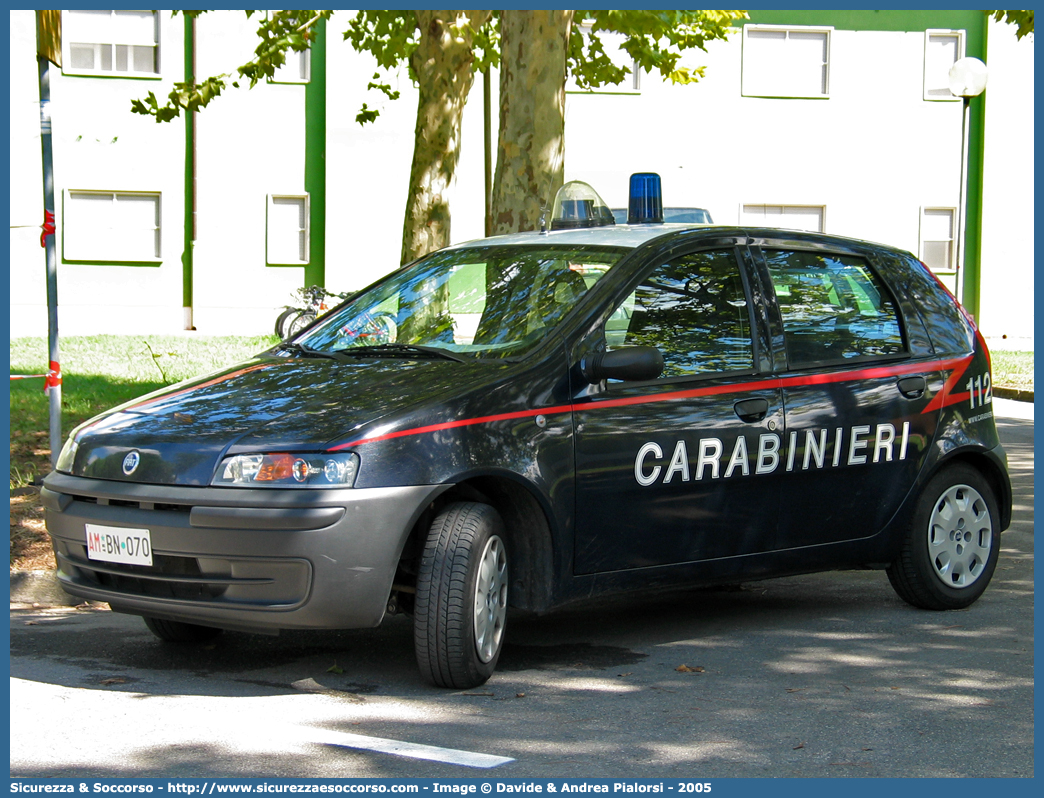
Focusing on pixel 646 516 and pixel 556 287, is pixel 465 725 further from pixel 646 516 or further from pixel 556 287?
pixel 556 287

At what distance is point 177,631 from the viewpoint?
5.52 metres

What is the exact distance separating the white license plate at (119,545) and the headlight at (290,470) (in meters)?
0.39

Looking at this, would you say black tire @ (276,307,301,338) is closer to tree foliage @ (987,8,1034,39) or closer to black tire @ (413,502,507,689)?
tree foliage @ (987,8,1034,39)

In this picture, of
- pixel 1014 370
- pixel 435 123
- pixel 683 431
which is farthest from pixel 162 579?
pixel 1014 370

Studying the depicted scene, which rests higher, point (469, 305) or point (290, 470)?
point (469, 305)

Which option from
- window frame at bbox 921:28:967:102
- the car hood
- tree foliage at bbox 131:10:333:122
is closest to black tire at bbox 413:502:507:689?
the car hood

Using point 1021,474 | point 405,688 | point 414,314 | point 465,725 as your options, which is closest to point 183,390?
point 414,314

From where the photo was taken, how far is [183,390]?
5.27m

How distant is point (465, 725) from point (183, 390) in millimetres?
1848

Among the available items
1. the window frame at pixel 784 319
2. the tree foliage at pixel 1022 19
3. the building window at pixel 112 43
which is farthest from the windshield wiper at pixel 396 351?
the building window at pixel 112 43

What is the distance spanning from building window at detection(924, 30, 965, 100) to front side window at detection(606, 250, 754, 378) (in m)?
23.5

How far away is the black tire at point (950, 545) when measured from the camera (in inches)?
242

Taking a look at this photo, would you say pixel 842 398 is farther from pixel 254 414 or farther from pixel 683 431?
pixel 254 414

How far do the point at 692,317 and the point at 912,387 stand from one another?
1.22 m
